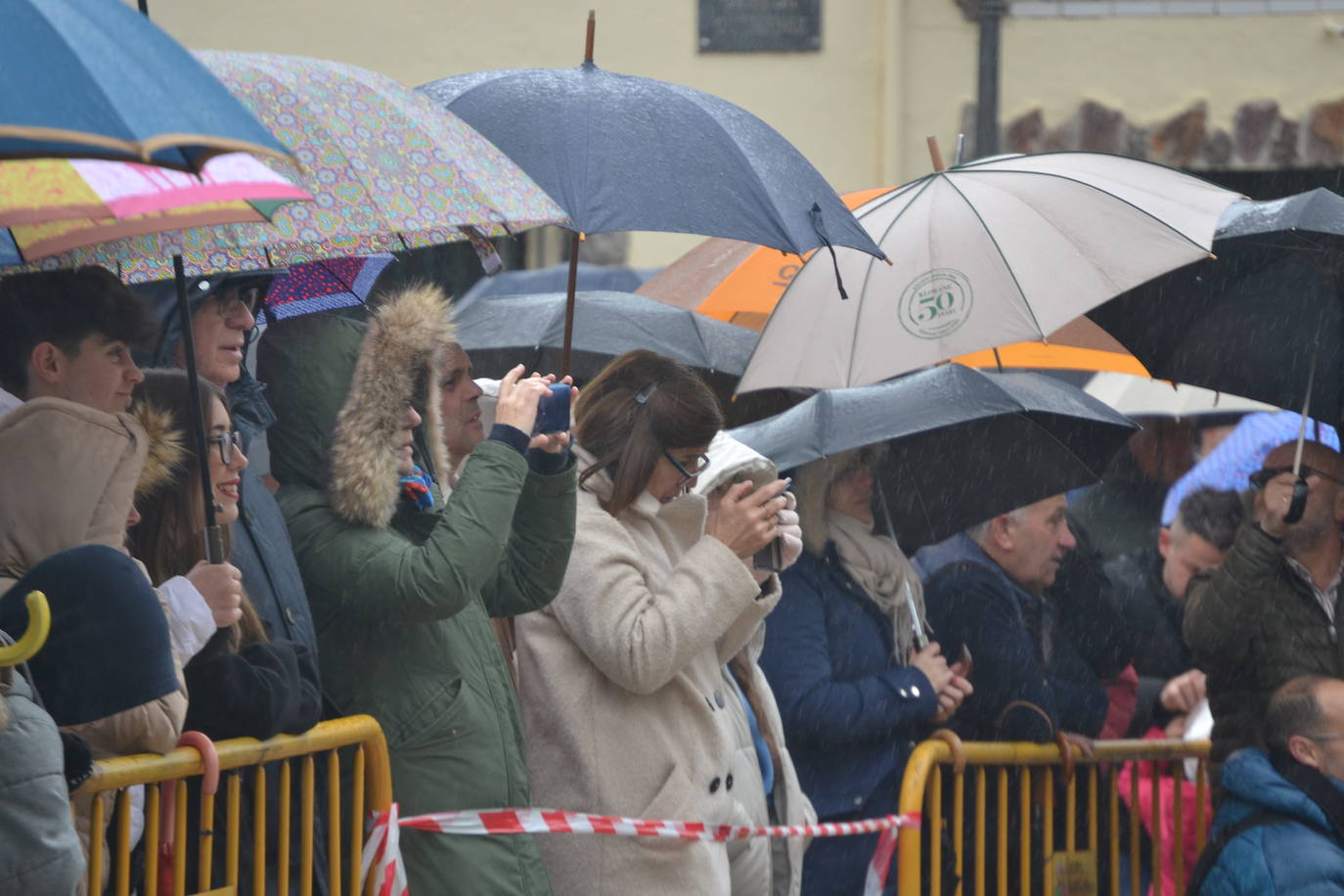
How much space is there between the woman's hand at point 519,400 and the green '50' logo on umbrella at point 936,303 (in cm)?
137

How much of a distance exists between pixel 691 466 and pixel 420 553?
82 centimetres

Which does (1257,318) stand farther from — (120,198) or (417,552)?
(120,198)

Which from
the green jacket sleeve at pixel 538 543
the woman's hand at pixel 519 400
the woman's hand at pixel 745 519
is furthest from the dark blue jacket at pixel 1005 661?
the woman's hand at pixel 519 400

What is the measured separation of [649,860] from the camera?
13.5ft

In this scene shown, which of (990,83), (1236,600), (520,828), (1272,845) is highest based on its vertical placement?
(990,83)

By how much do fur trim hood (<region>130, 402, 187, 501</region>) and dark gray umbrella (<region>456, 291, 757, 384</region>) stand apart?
2.42 metres

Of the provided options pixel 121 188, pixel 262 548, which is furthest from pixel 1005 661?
pixel 121 188

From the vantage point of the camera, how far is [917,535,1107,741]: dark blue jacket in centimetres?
509

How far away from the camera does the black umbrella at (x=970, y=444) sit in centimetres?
530

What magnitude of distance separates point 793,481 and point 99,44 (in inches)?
119

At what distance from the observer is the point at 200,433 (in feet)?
11.4

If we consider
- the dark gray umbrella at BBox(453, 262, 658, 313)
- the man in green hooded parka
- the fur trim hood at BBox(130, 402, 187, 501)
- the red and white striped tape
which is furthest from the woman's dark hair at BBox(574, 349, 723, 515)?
the dark gray umbrella at BBox(453, 262, 658, 313)

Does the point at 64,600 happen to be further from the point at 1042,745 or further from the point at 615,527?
the point at 1042,745

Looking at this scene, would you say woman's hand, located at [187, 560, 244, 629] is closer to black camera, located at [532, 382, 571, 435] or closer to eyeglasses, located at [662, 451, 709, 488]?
black camera, located at [532, 382, 571, 435]
